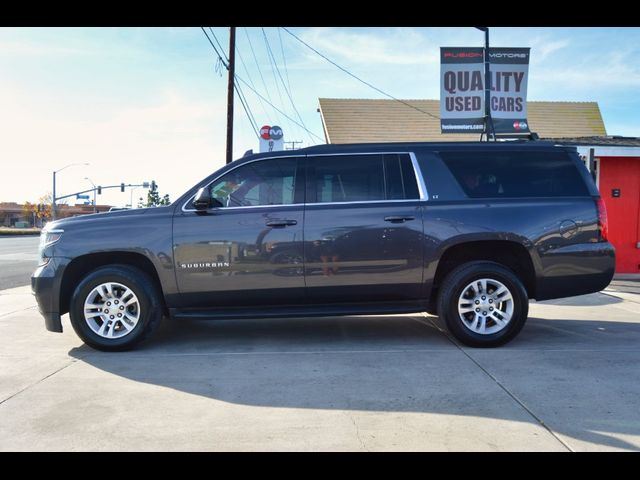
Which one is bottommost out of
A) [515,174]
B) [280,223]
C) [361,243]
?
[361,243]

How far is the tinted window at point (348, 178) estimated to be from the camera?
542 cm

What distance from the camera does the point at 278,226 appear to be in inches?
208

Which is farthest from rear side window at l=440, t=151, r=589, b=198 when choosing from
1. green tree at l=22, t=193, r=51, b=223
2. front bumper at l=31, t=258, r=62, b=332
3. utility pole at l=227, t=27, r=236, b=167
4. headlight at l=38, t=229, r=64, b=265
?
green tree at l=22, t=193, r=51, b=223

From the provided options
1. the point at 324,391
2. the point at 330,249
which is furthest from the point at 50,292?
the point at 324,391

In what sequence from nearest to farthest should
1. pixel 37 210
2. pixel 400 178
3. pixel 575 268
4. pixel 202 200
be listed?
pixel 202 200 < pixel 575 268 < pixel 400 178 < pixel 37 210

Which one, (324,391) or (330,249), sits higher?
(330,249)

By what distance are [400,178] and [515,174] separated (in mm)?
1239

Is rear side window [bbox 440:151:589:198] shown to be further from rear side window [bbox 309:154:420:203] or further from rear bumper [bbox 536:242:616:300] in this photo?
rear bumper [bbox 536:242:616:300]

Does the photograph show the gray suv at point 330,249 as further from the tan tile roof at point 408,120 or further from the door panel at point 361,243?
the tan tile roof at point 408,120

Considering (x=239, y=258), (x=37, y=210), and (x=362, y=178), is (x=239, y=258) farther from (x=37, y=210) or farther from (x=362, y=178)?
(x=37, y=210)

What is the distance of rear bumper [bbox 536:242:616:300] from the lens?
5355mm

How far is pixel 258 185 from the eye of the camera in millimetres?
5496

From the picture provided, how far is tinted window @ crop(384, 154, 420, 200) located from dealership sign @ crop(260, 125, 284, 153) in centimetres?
1097
